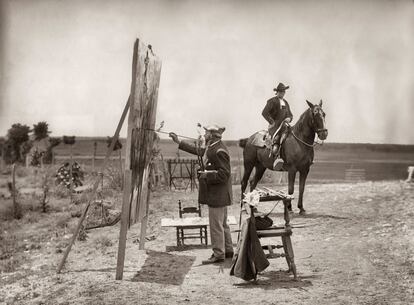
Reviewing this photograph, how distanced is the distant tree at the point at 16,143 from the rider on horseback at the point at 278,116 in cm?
3250

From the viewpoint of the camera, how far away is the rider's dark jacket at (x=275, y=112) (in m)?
12.6

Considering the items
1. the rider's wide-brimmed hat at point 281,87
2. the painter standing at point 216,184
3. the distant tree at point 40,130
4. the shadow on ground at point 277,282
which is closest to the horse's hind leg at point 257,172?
the rider's wide-brimmed hat at point 281,87

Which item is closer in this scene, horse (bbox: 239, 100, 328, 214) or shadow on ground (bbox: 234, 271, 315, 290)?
shadow on ground (bbox: 234, 271, 315, 290)

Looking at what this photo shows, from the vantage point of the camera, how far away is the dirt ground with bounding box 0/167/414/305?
675 cm

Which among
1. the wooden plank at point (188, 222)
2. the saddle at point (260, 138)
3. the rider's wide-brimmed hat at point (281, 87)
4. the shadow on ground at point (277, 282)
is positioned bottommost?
the shadow on ground at point (277, 282)

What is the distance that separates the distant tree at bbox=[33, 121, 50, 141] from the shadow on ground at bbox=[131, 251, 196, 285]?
38.2 metres

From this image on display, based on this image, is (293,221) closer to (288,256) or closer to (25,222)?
(288,256)

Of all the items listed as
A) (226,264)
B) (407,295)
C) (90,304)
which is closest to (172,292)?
(90,304)

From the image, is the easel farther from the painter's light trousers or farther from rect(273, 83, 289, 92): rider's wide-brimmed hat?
rect(273, 83, 289, 92): rider's wide-brimmed hat

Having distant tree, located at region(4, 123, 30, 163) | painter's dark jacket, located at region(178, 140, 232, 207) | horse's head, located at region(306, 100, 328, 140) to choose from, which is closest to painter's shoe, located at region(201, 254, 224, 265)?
painter's dark jacket, located at region(178, 140, 232, 207)

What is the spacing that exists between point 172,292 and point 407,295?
300 cm

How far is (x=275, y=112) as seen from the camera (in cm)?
1272

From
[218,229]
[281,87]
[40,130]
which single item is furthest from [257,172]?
[40,130]

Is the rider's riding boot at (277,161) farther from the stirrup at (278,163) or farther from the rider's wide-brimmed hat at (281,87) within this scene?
the rider's wide-brimmed hat at (281,87)
